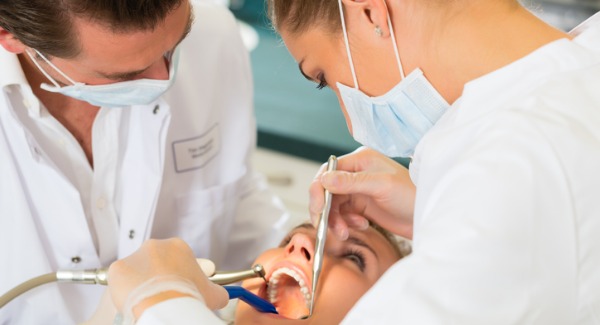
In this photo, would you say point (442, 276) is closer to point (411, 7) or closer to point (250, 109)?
point (411, 7)

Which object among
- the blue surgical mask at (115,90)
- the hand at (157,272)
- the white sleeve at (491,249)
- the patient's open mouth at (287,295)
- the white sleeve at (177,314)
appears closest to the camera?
the white sleeve at (491,249)

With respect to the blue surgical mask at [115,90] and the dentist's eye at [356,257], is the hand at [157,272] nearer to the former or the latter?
the blue surgical mask at [115,90]

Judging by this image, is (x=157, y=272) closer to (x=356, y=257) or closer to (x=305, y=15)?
(x=305, y=15)

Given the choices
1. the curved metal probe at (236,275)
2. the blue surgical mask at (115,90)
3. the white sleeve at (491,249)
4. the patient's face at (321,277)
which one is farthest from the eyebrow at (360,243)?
the white sleeve at (491,249)

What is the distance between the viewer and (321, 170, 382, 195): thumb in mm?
1491

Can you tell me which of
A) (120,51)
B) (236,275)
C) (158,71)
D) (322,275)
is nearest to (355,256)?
(322,275)

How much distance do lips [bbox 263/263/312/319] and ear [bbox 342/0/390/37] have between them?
2.02 feet

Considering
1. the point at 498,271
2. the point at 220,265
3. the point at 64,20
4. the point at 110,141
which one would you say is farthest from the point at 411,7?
the point at 220,265

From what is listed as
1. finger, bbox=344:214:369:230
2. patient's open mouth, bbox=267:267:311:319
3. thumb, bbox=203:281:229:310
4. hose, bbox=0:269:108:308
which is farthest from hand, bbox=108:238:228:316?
finger, bbox=344:214:369:230

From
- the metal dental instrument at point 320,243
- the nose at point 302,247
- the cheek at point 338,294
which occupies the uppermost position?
the metal dental instrument at point 320,243

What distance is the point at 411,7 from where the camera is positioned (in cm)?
109

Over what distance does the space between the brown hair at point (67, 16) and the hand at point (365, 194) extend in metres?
0.50

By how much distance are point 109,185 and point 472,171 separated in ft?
3.06

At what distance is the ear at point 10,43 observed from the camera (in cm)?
129
